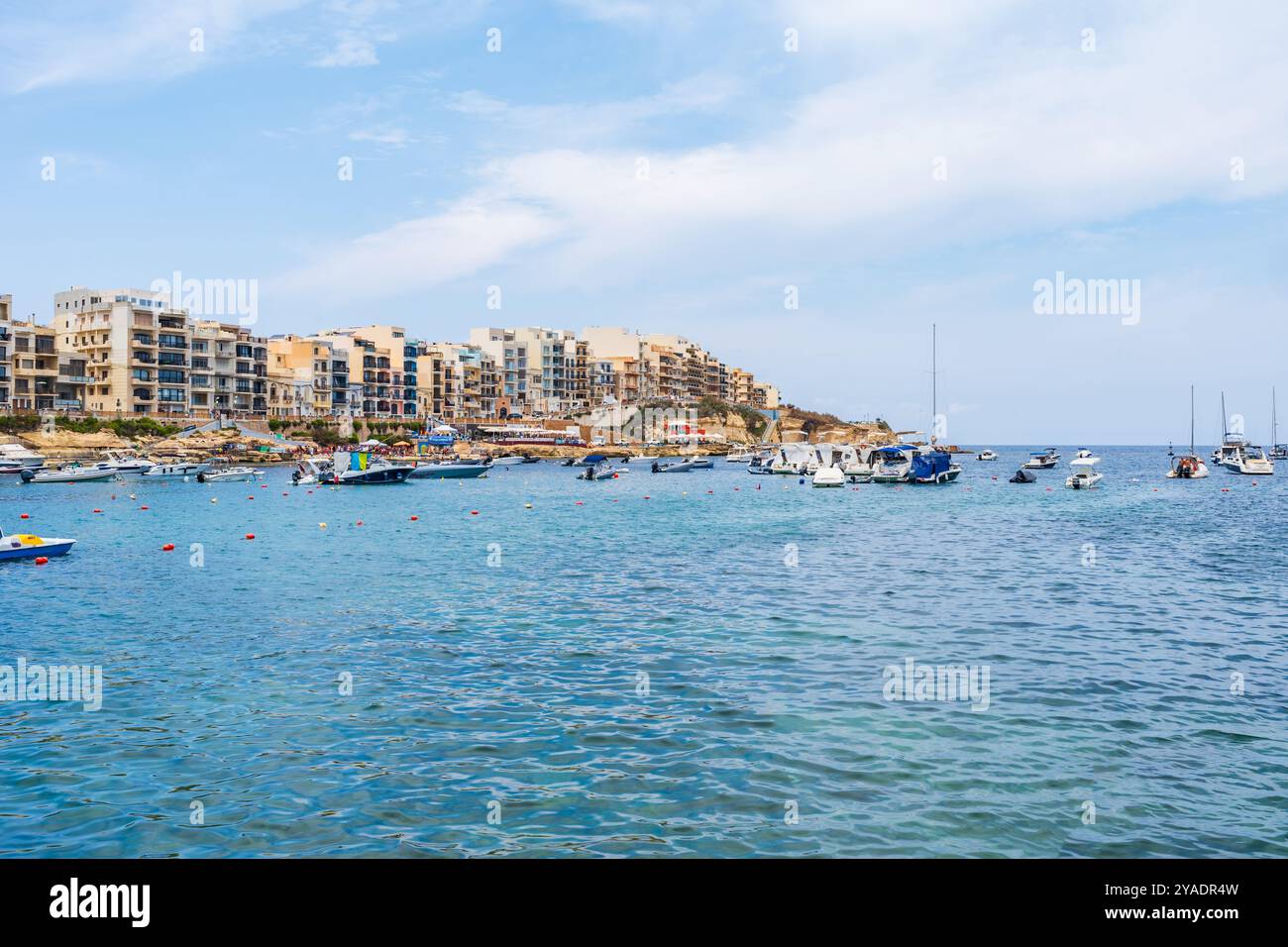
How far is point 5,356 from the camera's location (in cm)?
12169

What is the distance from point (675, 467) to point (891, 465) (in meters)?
35.0

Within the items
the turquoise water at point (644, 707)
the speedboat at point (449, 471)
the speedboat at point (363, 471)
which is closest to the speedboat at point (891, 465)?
the speedboat at point (449, 471)

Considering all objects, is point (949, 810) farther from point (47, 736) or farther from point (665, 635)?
point (47, 736)

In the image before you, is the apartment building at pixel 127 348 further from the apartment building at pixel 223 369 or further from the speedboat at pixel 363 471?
the speedboat at pixel 363 471

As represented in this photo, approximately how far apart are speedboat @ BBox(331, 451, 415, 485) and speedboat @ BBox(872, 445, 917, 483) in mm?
51701

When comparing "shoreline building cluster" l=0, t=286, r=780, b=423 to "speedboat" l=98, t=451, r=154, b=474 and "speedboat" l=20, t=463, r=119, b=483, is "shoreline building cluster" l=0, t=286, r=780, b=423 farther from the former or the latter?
"speedboat" l=20, t=463, r=119, b=483

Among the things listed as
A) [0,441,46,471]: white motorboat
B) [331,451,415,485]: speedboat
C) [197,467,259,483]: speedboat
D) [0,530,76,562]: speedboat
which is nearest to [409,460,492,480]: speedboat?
[331,451,415,485]: speedboat

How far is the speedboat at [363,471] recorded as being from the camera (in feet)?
313

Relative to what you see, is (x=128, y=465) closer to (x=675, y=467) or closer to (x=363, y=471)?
(x=363, y=471)

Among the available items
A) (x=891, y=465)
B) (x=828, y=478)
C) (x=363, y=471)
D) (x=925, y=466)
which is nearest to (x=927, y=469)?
(x=925, y=466)

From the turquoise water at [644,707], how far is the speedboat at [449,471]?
2832 inches

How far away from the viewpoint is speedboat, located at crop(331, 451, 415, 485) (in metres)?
95.4

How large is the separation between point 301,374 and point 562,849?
6301 inches
